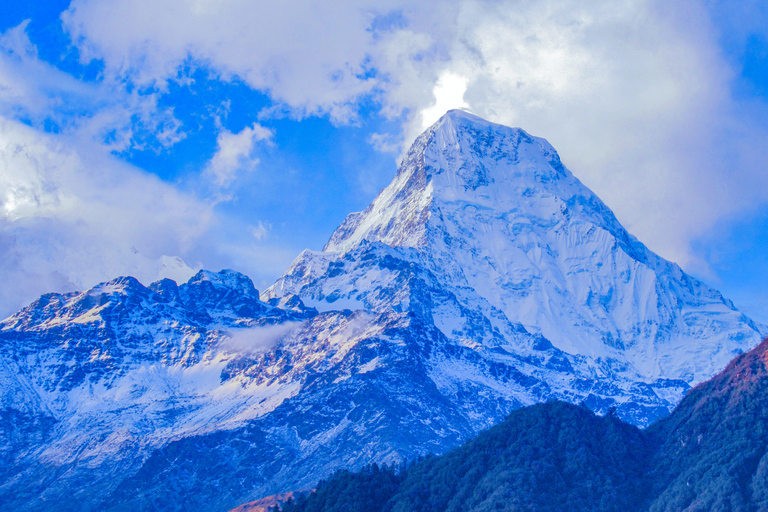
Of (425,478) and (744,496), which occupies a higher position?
(425,478)

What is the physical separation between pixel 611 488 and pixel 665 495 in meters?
8.70

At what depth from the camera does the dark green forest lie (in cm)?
13838

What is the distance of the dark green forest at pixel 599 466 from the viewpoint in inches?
5448

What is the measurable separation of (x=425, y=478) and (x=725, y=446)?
51.3 meters

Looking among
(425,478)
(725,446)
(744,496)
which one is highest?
(425,478)

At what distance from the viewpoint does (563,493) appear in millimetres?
149750

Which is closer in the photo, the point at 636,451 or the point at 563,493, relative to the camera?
the point at 563,493

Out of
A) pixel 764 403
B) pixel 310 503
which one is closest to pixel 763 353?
pixel 764 403

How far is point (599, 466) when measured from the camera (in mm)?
155125

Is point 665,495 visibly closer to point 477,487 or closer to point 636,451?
point 636,451

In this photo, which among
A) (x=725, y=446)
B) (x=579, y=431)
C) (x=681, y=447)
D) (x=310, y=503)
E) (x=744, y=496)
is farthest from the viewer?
(x=310, y=503)

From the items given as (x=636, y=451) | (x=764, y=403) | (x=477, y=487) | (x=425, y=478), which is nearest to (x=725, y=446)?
(x=764, y=403)

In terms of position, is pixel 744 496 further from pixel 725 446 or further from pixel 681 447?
pixel 681 447

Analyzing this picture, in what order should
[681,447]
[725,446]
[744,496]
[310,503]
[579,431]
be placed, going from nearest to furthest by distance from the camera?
[744,496]
[725,446]
[681,447]
[579,431]
[310,503]
